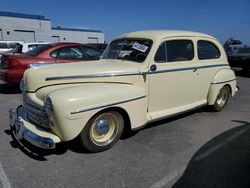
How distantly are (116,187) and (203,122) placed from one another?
2925 mm

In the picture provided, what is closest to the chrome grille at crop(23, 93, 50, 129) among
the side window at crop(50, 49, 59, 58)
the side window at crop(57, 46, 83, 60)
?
the side window at crop(50, 49, 59, 58)

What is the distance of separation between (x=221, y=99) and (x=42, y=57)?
17.3ft

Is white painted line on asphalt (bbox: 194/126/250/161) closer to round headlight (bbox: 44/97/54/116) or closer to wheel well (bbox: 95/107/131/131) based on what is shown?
wheel well (bbox: 95/107/131/131)

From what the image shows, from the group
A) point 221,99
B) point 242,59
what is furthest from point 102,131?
point 242,59

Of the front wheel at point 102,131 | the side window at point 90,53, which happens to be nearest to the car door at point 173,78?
the front wheel at point 102,131

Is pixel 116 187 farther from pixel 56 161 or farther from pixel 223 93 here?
pixel 223 93

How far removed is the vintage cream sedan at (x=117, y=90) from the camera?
3.27 metres

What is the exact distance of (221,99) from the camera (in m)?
6.05

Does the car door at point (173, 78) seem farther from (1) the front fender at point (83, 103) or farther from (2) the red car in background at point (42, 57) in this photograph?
(2) the red car in background at point (42, 57)

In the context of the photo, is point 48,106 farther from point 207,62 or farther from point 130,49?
point 207,62

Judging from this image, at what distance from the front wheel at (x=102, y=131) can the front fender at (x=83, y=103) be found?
0.58 ft

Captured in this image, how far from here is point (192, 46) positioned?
495 cm

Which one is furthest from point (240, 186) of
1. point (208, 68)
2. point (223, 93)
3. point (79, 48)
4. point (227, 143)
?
point (79, 48)

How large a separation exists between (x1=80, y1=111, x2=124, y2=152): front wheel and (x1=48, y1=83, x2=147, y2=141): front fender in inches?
6.9
